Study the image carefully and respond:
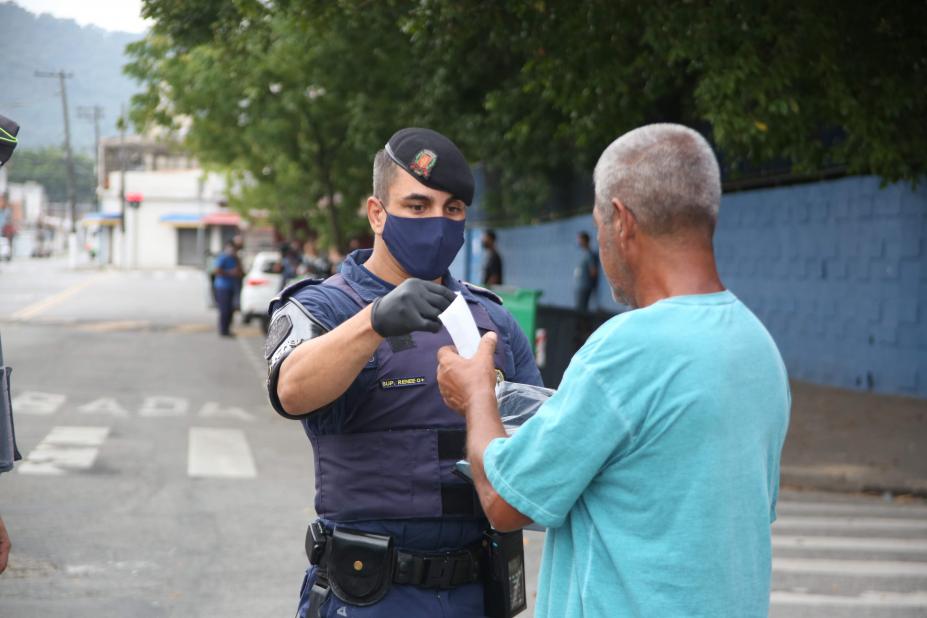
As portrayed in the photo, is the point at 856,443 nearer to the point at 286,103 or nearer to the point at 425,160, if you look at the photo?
the point at 425,160

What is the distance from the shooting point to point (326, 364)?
2627mm

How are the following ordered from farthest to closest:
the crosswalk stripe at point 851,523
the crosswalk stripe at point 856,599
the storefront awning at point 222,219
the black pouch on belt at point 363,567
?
the storefront awning at point 222,219 < the crosswalk stripe at point 851,523 < the crosswalk stripe at point 856,599 < the black pouch on belt at point 363,567

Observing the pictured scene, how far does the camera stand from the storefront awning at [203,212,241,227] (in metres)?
87.1

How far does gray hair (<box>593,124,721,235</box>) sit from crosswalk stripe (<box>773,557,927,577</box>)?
5288 mm

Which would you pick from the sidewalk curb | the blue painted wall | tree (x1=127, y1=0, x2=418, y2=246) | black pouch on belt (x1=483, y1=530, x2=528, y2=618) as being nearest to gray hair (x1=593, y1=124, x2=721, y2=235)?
black pouch on belt (x1=483, y1=530, x2=528, y2=618)

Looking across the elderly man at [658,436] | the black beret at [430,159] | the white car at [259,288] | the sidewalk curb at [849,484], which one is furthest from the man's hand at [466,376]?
the white car at [259,288]

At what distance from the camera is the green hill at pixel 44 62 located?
188 inches

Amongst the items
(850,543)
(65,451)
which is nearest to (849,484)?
(850,543)

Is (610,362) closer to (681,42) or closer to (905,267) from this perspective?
(681,42)

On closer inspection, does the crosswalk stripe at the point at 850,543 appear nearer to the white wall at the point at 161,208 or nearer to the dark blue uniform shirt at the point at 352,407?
the dark blue uniform shirt at the point at 352,407

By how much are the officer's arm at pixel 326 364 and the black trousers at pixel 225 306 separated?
22.2 meters

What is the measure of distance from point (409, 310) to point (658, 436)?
59cm

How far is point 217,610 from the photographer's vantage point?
6.27 m

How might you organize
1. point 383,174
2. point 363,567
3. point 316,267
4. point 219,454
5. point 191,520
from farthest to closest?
1. point 316,267
2. point 219,454
3. point 191,520
4. point 383,174
5. point 363,567
